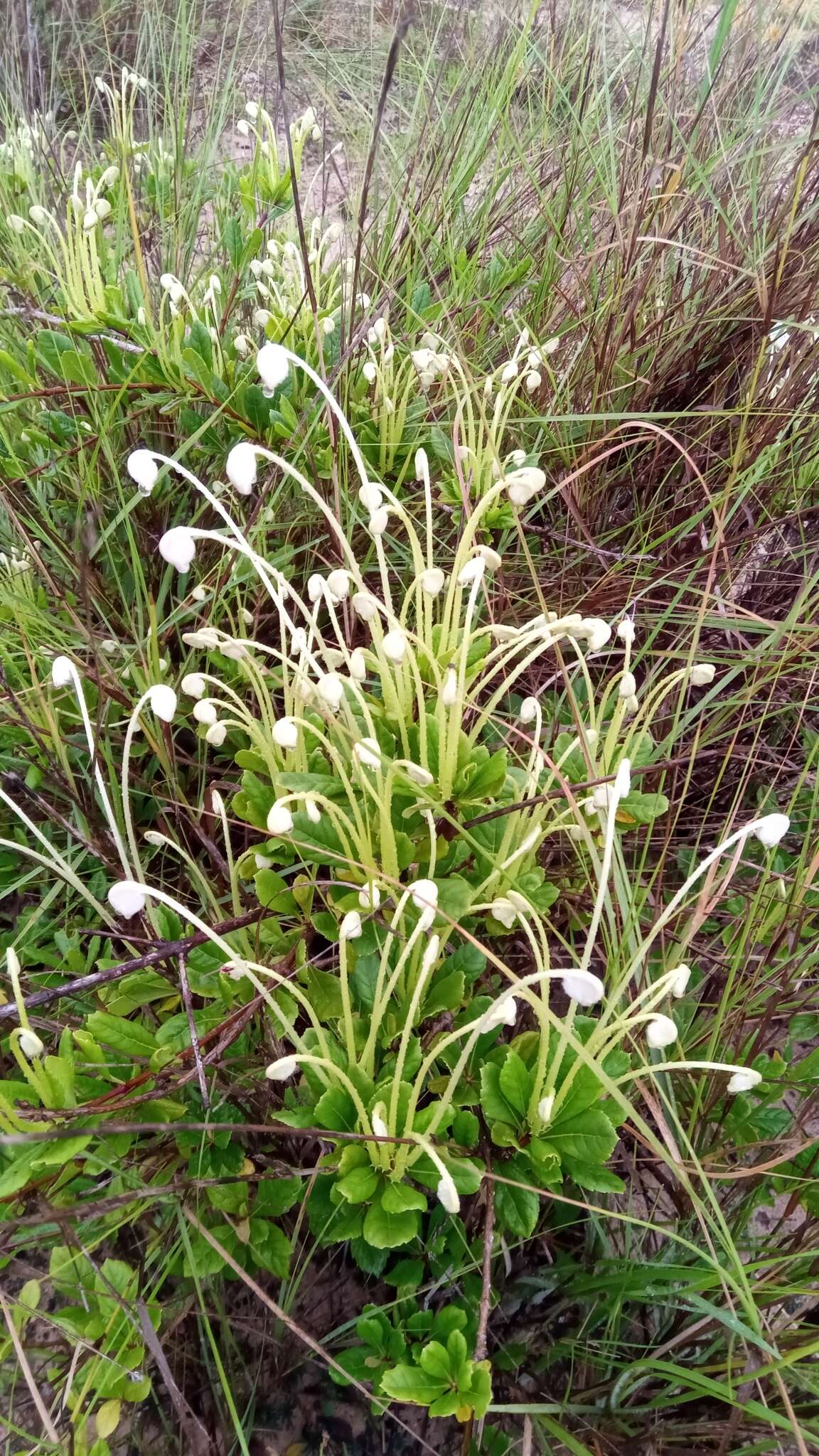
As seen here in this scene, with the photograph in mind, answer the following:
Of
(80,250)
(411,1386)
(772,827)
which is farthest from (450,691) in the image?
(80,250)

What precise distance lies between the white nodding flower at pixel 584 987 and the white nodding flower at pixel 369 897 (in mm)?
186

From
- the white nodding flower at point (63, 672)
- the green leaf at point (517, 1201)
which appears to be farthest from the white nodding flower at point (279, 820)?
the green leaf at point (517, 1201)

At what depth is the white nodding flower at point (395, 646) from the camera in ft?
2.15

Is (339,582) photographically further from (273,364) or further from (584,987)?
(584,987)

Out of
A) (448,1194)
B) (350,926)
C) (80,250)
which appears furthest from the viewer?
A: (80,250)

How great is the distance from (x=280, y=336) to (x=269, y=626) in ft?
1.37

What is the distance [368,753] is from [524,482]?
1.00 feet

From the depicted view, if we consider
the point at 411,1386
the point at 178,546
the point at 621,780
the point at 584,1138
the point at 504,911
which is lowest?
the point at 411,1386

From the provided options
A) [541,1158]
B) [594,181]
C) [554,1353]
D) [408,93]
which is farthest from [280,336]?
[408,93]

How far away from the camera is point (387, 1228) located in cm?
58

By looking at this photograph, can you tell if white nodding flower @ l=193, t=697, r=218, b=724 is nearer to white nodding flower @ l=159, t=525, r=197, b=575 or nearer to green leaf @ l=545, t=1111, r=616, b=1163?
white nodding flower @ l=159, t=525, r=197, b=575

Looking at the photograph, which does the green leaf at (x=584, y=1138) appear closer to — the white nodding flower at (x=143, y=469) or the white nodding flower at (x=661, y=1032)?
the white nodding flower at (x=661, y=1032)

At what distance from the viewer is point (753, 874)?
95cm

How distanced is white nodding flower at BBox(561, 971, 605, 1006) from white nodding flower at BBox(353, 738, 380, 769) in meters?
0.22
